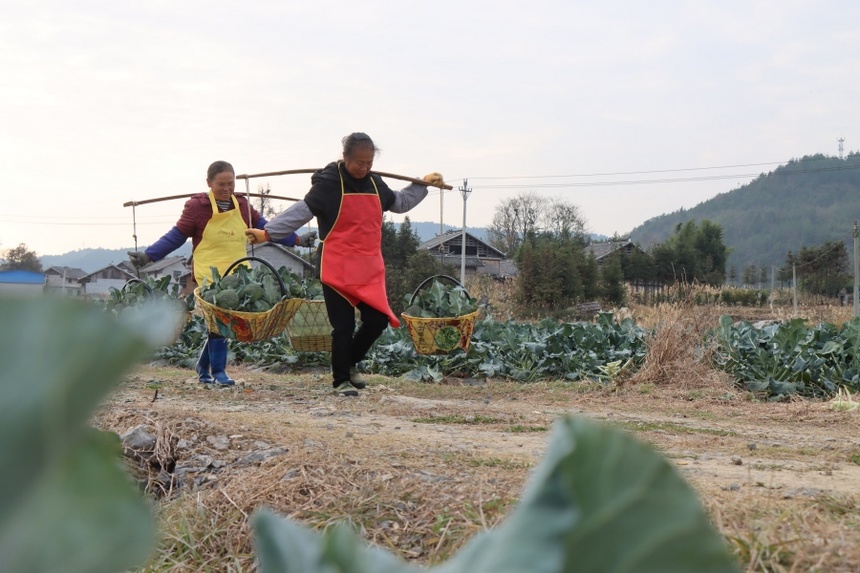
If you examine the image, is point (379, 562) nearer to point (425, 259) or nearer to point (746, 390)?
point (746, 390)

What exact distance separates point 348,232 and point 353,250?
0.14m

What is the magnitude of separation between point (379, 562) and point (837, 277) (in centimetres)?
5828

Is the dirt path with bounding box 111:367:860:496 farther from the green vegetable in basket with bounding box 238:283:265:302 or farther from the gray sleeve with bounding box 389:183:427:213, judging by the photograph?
the gray sleeve with bounding box 389:183:427:213

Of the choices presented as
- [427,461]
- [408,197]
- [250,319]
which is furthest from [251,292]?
[427,461]

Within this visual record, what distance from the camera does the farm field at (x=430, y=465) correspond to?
2055mm

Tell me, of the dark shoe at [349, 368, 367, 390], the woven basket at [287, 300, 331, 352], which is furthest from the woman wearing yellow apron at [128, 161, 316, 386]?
the dark shoe at [349, 368, 367, 390]

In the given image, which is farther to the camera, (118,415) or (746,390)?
(746,390)

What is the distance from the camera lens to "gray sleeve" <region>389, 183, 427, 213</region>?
7023 millimetres

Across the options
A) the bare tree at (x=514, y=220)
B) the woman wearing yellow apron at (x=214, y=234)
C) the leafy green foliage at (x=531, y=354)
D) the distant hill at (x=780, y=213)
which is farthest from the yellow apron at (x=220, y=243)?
the distant hill at (x=780, y=213)

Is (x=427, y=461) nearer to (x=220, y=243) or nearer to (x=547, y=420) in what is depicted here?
(x=547, y=420)

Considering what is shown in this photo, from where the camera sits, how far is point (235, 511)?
250 centimetres

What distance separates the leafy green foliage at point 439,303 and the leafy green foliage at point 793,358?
2.80m

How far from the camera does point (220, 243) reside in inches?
291

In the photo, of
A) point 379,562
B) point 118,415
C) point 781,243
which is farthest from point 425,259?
point 781,243
